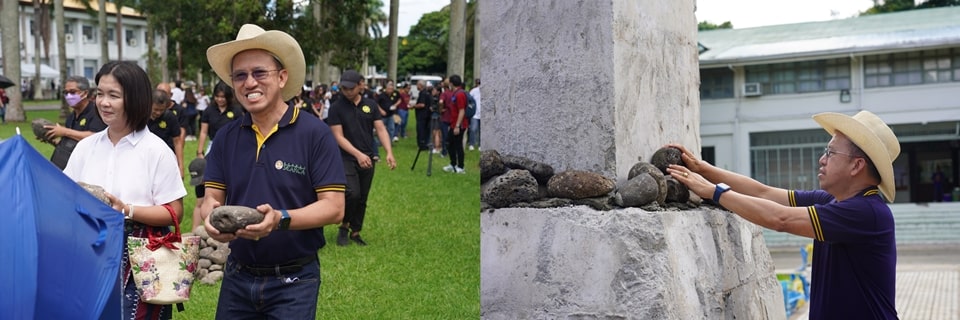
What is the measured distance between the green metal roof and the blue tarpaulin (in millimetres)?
27134

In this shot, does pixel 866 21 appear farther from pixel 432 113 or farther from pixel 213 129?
pixel 213 129

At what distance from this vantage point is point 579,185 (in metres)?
3.79

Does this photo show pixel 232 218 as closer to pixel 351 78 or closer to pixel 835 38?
pixel 351 78

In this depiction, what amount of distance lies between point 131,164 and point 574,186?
66.9 inches

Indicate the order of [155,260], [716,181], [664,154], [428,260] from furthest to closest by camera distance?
[428,260] < [716,181] < [664,154] < [155,260]

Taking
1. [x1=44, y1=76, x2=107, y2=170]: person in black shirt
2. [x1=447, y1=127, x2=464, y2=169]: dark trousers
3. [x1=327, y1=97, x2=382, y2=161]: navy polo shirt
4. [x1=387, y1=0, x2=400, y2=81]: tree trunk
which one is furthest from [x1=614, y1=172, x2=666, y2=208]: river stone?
[x1=387, y1=0, x2=400, y2=81]: tree trunk

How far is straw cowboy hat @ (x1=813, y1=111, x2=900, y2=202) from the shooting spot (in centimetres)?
376

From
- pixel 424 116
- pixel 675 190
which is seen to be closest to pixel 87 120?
pixel 675 190

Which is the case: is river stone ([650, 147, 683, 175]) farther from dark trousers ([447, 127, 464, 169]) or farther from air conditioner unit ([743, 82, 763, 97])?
air conditioner unit ([743, 82, 763, 97])

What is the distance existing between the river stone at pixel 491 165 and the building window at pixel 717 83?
A: 28.3 metres

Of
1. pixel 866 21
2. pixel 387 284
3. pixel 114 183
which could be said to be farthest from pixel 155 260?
pixel 866 21

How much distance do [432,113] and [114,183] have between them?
59.9 ft

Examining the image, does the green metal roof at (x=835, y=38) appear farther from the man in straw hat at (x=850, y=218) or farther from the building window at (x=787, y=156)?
the man in straw hat at (x=850, y=218)

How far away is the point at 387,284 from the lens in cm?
841
